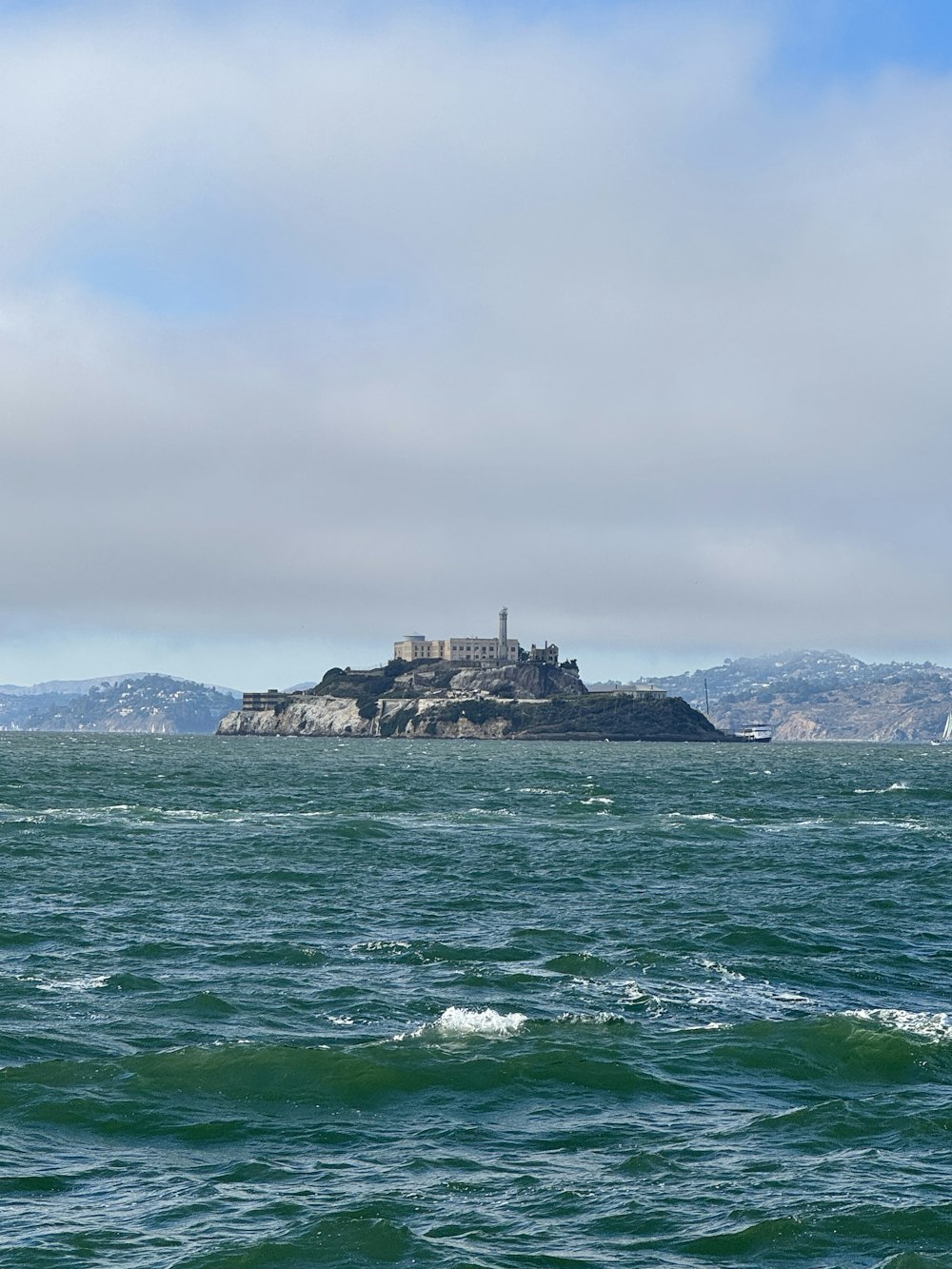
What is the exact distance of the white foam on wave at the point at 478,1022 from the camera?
125 ft

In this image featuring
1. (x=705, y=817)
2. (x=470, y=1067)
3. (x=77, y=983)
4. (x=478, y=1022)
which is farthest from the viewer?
(x=705, y=817)

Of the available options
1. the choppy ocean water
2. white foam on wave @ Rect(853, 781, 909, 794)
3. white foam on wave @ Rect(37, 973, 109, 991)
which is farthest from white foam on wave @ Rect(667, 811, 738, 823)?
white foam on wave @ Rect(37, 973, 109, 991)

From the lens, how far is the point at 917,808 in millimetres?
137875

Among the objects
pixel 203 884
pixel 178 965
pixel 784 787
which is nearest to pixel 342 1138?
pixel 178 965

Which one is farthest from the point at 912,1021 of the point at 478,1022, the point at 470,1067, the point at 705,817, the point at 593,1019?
the point at 705,817

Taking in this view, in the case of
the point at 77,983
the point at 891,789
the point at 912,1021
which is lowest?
the point at 912,1021

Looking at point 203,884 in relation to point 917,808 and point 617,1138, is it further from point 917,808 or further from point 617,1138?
point 917,808

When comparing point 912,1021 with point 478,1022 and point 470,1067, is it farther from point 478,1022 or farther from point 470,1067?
point 470,1067

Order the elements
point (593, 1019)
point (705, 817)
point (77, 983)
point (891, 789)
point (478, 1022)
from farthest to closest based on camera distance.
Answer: point (891, 789) → point (705, 817) → point (77, 983) → point (593, 1019) → point (478, 1022)

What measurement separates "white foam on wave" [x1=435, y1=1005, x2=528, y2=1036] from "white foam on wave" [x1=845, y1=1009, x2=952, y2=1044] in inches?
372

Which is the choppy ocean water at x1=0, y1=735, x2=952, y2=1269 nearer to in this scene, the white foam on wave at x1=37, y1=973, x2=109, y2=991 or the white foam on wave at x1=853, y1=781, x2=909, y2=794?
the white foam on wave at x1=37, y1=973, x2=109, y2=991

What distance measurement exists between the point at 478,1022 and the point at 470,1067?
4.25m

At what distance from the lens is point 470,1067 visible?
1367 inches

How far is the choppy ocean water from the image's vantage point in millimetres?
24750
